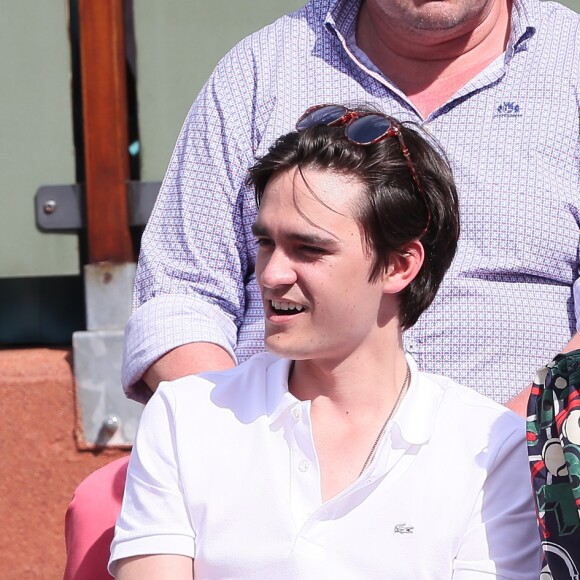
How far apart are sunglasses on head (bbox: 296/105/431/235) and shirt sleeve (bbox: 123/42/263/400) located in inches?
23.4

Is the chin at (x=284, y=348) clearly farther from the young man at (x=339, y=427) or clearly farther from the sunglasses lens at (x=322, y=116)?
the sunglasses lens at (x=322, y=116)

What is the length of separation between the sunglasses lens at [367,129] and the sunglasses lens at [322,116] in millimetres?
44

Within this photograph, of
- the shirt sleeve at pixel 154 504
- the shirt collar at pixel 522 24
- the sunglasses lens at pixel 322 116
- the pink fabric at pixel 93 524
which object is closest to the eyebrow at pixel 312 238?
the sunglasses lens at pixel 322 116

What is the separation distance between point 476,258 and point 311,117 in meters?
0.62

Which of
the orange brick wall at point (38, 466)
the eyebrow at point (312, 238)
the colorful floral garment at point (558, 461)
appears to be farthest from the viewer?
the orange brick wall at point (38, 466)

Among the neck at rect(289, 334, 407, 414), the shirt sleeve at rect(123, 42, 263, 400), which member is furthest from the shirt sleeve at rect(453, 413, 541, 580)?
the shirt sleeve at rect(123, 42, 263, 400)

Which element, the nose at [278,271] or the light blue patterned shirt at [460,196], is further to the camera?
the light blue patterned shirt at [460,196]

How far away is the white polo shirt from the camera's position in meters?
1.82

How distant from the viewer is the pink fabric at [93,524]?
6.81 ft

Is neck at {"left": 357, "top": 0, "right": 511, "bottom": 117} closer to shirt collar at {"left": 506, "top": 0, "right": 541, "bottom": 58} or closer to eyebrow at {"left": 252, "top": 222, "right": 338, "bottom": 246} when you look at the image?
shirt collar at {"left": 506, "top": 0, "right": 541, "bottom": 58}

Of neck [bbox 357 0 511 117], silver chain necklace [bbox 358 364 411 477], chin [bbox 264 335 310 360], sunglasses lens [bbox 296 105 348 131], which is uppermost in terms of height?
sunglasses lens [bbox 296 105 348 131]

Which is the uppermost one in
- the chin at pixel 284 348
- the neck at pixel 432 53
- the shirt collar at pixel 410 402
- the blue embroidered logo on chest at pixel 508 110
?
the neck at pixel 432 53

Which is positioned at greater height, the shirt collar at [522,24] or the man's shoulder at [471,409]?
the shirt collar at [522,24]

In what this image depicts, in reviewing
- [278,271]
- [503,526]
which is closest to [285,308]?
[278,271]
